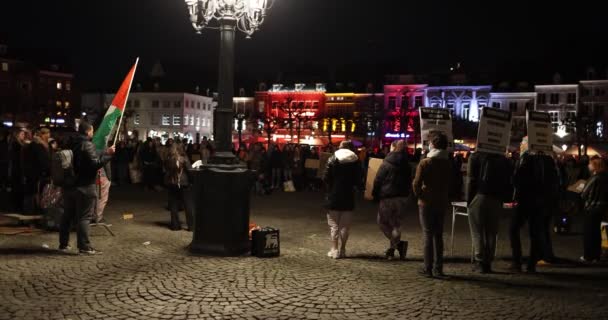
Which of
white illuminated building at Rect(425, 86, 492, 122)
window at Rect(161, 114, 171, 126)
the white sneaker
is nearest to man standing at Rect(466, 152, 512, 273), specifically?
the white sneaker

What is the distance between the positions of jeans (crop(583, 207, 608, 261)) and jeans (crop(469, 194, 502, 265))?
201 centimetres

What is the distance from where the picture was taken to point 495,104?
2660 inches

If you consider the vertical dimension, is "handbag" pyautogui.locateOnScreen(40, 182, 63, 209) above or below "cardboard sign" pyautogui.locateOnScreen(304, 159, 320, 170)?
below

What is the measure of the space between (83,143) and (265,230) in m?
3.05

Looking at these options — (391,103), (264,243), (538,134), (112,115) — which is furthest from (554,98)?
(112,115)

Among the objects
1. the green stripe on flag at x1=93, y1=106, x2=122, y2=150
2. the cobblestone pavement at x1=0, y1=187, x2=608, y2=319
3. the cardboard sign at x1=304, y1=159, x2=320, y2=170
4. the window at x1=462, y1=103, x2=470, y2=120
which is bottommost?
the cobblestone pavement at x1=0, y1=187, x2=608, y2=319

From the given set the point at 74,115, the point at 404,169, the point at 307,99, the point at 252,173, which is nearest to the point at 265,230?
the point at 252,173

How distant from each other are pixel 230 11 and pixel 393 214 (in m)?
4.04

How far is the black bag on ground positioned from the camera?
29.3ft

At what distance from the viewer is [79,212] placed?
29.3 ft

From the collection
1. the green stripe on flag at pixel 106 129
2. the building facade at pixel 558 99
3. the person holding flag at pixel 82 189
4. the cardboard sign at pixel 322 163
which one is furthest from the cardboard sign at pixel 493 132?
the building facade at pixel 558 99

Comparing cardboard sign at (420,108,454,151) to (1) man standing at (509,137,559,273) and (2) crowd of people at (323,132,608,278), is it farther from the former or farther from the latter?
(1) man standing at (509,137,559,273)

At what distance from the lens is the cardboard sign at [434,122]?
10148mm

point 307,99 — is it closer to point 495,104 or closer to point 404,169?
point 495,104
